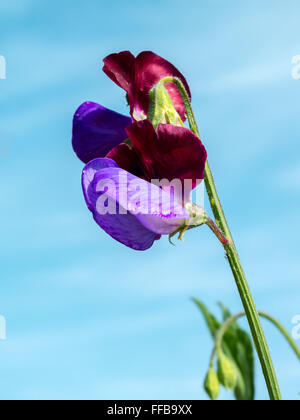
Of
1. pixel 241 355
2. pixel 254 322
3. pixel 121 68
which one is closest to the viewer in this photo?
pixel 254 322

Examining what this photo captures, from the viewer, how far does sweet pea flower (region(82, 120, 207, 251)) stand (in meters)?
1.19

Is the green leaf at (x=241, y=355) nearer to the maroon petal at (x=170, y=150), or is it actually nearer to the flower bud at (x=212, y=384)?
the flower bud at (x=212, y=384)

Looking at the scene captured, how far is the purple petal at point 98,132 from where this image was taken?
1.45 meters

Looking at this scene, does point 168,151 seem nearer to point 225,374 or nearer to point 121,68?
point 121,68

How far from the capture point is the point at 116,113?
1.46 m

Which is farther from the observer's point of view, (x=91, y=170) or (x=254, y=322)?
(x=91, y=170)

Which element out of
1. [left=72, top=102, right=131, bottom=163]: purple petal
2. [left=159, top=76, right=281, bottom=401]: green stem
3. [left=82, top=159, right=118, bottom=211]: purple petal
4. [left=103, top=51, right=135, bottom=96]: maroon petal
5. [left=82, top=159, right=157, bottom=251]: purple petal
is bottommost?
[left=159, top=76, right=281, bottom=401]: green stem

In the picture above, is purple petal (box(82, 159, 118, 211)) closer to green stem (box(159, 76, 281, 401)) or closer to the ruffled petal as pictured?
the ruffled petal

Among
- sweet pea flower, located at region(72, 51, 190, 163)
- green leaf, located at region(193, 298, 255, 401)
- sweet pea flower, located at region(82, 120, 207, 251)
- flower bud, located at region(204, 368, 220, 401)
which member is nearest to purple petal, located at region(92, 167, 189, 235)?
sweet pea flower, located at region(82, 120, 207, 251)

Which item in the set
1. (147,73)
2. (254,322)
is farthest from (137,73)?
(254,322)

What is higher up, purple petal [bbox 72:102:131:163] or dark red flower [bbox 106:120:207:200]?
purple petal [bbox 72:102:131:163]

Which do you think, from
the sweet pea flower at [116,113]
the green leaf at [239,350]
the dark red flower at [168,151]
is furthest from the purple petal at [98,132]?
the green leaf at [239,350]

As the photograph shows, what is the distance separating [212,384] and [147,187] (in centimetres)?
100

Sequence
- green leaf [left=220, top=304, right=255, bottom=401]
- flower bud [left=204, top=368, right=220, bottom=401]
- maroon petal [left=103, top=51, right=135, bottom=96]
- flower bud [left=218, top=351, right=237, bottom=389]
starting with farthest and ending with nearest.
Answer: green leaf [left=220, top=304, right=255, bottom=401] < flower bud [left=218, top=351, right=237, bottom=389] < flower bud [left=204, top=368, right=220, bottom=401] < maroon petal [left=103, top=51, right=135, bottom=96]
